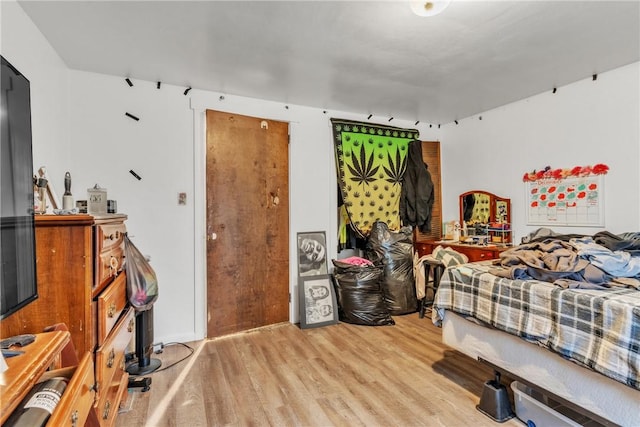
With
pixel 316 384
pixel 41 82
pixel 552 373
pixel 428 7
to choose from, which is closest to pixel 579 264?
pixel 552 373

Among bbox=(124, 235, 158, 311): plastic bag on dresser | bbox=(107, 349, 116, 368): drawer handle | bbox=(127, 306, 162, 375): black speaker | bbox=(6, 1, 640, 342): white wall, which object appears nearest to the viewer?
bbox=(107, 349, 116, 368): drawer handle

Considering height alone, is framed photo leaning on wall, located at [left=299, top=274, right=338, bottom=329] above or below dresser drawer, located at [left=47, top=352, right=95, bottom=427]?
below

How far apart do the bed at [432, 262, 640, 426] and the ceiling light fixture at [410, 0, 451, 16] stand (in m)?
1.50

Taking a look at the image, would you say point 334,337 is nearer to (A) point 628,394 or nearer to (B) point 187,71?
(A) point 628,394

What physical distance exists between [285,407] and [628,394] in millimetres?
1647

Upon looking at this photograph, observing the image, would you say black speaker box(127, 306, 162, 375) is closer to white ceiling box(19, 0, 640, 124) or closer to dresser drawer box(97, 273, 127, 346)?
dresser drawer box(97, 273, 127, 346)

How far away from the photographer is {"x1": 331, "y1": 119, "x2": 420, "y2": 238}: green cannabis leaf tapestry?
11.7 feet

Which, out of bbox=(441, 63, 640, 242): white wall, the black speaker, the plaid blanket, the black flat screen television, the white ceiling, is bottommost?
the black speaker

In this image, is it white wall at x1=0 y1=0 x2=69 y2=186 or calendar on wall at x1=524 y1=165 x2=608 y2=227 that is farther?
calendar on wall at x1=524 y1=165 x2=608 y2=227

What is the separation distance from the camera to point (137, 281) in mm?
1931

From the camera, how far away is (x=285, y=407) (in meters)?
1.89

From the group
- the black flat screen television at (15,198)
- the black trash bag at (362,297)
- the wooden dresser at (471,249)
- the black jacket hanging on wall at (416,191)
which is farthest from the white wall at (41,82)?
the wooden dresser at (471,249)

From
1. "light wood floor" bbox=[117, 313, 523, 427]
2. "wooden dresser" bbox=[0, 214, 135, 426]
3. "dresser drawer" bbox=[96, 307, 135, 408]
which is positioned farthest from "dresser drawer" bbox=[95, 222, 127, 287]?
"light wood floor" bbox=[117, 313, 523, 427]

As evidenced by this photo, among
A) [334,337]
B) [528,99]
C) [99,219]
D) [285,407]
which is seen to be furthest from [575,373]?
[528,99]
